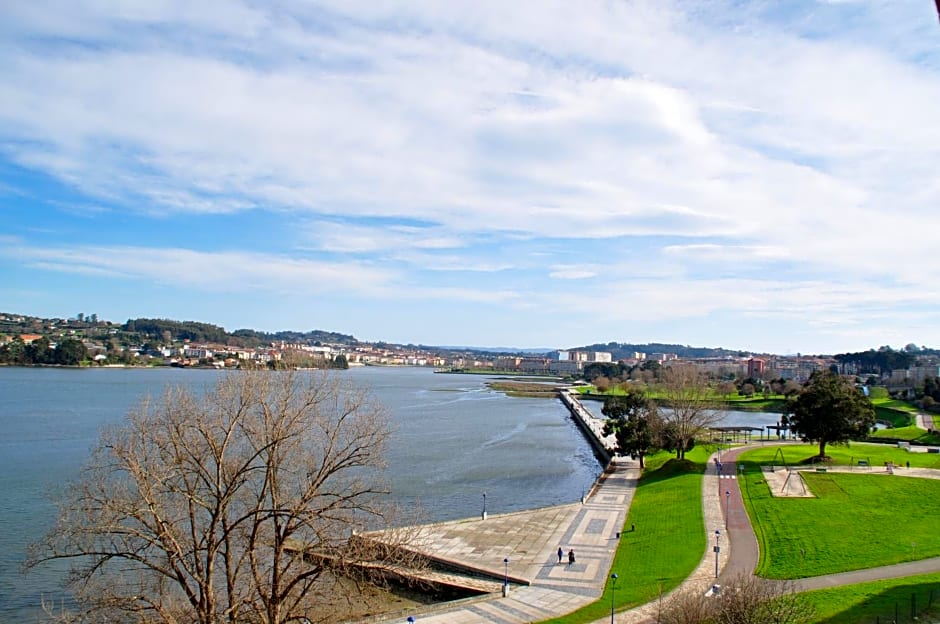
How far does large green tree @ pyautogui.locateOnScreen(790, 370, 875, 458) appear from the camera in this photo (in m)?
39.8

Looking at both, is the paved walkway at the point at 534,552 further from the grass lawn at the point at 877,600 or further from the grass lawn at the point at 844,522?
the grass lawn at the point at 877,600

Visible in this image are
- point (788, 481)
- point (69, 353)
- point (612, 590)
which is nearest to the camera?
point (612, 590)

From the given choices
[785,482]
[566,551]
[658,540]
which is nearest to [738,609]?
[566,551]

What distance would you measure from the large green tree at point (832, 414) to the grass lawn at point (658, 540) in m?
6.44

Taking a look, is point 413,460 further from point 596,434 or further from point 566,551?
point 566,551

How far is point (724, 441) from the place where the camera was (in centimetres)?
5338

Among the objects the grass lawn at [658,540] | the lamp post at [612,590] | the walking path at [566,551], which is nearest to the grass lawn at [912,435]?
the walking path at [566,551]

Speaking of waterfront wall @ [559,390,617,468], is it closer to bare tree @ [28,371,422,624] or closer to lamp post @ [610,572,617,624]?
lamp post @ [610,572,617,624]

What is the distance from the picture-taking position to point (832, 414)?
3984cm

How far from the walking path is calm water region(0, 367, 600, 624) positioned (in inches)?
108

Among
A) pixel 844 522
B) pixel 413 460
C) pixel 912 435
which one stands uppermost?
pixel 912 435

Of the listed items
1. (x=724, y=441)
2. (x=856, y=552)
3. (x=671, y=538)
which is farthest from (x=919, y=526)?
(x=724, y=441)

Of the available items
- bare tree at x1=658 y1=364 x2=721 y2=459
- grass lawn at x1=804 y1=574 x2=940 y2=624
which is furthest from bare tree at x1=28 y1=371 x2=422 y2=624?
bare tree at x1=658 y1=364 x2=721 y2=459

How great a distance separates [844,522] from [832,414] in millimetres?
13630
